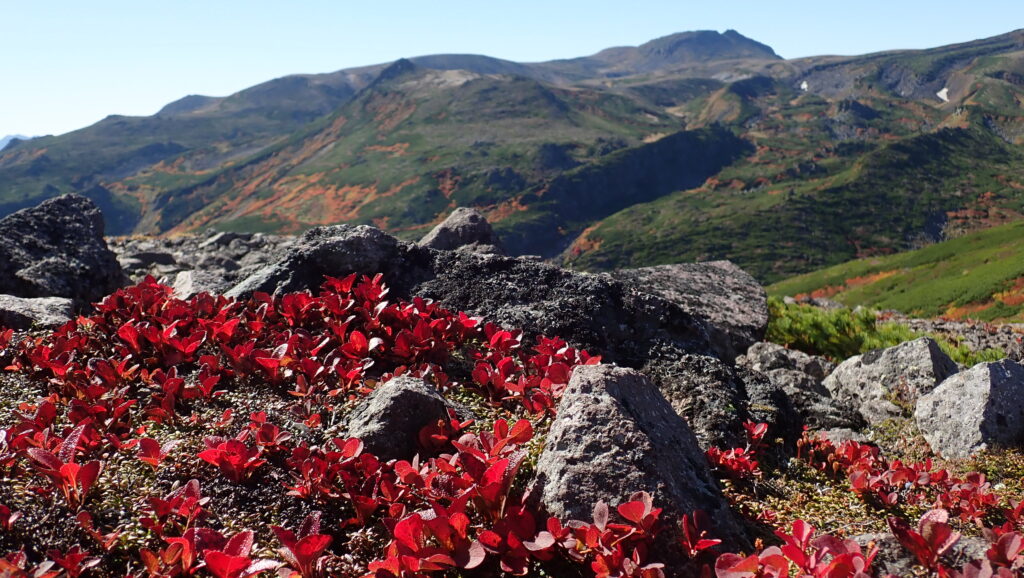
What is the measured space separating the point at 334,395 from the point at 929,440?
587cm

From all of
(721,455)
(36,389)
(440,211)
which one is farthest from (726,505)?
(440,211)

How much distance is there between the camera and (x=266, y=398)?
16.4ft

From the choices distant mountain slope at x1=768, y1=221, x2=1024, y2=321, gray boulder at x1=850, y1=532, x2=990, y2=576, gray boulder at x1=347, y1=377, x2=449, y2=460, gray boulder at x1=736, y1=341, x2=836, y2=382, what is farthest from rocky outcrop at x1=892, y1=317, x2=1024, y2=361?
distant mountain slope at x1=768, y1=221, x2=1024, y2=321

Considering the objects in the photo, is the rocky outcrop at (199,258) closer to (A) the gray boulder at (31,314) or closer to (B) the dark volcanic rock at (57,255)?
(B) the dark volcanic rock at (57,255)

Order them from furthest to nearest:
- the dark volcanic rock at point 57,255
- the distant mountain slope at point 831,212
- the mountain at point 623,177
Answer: the mountain at point 623,177 → the distant mountain slope at point 831,212 → the dark volcanic rock at point 57,255

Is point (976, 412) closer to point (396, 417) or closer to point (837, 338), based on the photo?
point (396, 417)

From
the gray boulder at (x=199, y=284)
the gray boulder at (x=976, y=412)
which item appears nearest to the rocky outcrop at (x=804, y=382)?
the gray boulder at (x=976, y=412)

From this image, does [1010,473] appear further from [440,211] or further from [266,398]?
[440,211]

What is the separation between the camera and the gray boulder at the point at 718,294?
1016 cm

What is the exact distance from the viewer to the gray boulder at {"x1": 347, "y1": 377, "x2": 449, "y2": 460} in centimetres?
421

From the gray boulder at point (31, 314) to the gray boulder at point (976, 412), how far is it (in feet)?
30.6

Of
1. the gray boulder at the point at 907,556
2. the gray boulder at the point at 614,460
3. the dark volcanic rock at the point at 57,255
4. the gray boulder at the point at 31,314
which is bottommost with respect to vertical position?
the gray boulder at the point at 907,556

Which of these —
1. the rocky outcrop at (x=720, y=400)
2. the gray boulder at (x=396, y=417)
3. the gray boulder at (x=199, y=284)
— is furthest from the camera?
the gray boulder at (x=199, y=284)

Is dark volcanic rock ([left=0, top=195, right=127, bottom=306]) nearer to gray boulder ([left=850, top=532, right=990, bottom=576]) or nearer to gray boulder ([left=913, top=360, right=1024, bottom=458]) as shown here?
gray boulder ([left=850, top=532, right=990, bottom=576])
